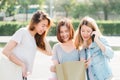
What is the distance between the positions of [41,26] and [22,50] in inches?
13.0

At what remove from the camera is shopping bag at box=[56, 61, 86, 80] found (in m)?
3.72

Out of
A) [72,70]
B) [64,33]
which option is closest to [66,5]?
[64,33]

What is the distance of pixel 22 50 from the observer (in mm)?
3959

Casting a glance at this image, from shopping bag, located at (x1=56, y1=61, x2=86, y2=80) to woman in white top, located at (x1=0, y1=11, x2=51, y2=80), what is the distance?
1.26 ft

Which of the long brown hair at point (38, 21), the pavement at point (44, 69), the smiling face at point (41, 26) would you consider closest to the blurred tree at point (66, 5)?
the pavement at point (44, 69)

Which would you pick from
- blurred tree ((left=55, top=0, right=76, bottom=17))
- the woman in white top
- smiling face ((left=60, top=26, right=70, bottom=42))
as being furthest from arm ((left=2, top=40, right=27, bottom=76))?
blurred tree ((left=55, top=0, right=76, bottom=17))

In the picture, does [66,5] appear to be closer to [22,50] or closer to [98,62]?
[22,50]

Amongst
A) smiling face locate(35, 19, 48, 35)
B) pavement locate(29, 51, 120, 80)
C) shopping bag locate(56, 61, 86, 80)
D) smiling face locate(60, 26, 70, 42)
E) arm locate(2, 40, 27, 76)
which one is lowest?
pavement locate(29, 51, 120, 80)

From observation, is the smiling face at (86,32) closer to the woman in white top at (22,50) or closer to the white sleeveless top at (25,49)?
the woman in white top at (22,50)

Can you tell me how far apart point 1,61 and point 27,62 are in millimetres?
282

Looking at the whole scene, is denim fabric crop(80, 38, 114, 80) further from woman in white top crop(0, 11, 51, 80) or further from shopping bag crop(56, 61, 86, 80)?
woman in white top crop(0, 11, 51, 80)

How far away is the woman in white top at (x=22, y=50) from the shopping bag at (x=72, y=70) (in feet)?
1.26

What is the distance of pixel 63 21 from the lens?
384 centimetres

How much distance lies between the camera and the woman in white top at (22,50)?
3.90 meters
